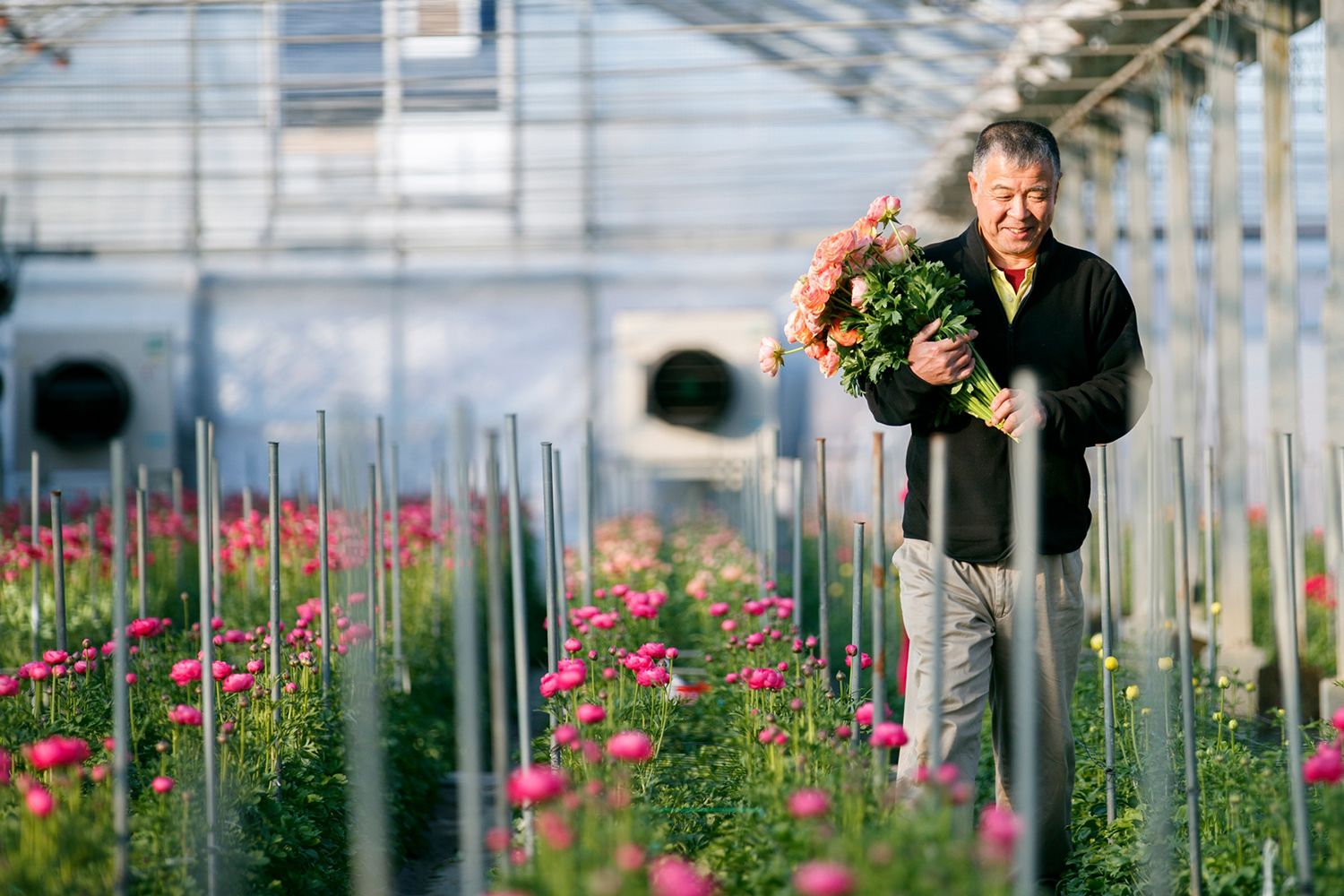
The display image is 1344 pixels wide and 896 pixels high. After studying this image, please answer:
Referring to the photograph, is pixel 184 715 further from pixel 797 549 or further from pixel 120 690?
pixel 797 549

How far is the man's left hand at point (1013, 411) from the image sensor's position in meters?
2.10

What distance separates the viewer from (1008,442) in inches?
90.3

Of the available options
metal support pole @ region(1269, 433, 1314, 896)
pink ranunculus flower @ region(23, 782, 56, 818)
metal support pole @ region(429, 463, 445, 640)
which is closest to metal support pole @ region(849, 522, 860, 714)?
metal support pole @ region(1269, 433, 1314, 896)


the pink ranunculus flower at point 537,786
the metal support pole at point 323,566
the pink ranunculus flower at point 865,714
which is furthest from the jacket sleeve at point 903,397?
the metal support pole at point 323,566

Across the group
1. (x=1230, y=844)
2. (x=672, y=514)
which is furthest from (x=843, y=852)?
(x=672, y=514)

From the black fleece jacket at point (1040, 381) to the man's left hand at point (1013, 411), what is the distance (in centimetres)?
13

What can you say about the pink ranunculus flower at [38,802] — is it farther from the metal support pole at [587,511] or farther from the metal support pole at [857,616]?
the metal support pole at [587,511]

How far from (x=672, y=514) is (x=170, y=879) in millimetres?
8556

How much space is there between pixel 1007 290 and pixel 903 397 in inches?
12.4

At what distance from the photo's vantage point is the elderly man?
221 cm

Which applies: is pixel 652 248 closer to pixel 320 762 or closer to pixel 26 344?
pixel 26 344

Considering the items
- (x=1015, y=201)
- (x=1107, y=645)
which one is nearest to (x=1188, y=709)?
(x=1107, y=645)

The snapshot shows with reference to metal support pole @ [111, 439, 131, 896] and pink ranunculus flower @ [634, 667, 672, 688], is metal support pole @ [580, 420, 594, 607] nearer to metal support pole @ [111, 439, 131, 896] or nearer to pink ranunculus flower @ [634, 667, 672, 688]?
pink ranunculus flower @ [634, 667, 672, 688]

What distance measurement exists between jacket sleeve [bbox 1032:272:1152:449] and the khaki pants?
256 millimetres
